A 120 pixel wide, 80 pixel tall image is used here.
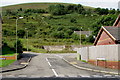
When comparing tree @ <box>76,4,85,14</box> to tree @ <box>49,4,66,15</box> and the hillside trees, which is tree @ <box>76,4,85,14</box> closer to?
tree @ <box>49,4,66,15</box>

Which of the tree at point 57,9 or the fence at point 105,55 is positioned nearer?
the fence at point 105,55

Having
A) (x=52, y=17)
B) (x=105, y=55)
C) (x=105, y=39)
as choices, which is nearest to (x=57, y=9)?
(x=52, y=17)

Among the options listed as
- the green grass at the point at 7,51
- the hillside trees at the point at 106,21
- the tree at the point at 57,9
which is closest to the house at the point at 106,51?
the green grass at the point at 7,51

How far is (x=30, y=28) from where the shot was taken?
350ft

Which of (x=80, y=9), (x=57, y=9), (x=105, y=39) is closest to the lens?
(x=105, y=39)

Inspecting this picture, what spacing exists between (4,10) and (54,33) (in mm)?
71727

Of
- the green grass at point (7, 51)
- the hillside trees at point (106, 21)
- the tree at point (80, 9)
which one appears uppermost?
the tree at point (80, 9)

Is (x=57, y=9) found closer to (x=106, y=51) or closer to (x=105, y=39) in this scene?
(x=105, y=39)

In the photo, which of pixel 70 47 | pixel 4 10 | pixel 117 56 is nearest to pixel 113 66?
pixel 117 56

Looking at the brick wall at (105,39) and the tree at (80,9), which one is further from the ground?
the tree at (80,9)

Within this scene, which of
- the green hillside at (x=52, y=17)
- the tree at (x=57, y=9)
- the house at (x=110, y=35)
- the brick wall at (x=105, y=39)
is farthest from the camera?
the tree at (x=57, y=9)

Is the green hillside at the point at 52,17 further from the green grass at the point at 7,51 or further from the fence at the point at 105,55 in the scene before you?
the fence at the point at 105,55

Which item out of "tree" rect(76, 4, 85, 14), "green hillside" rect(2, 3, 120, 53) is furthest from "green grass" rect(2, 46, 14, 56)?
"tree" rect(76, 4, 85, 14)

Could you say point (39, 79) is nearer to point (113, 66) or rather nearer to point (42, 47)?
point (113, 66)
